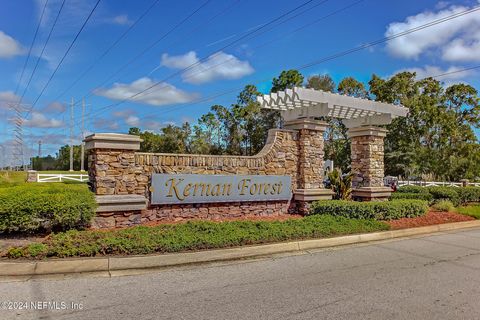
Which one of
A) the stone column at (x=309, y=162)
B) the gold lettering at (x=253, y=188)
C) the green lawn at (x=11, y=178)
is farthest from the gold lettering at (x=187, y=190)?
the green lawn at (x=11, y=178)

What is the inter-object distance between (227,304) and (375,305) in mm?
1837

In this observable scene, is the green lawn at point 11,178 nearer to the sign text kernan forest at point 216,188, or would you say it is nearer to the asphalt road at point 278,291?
the sign text kernan forest at point 216,188

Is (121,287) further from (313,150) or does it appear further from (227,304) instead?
(313,150)

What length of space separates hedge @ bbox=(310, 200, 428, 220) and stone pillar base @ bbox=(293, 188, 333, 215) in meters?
0.20

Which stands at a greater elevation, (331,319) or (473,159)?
(473,159)

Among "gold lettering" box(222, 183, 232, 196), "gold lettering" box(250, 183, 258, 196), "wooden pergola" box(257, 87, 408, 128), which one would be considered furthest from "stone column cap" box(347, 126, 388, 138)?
"gold lettering" box(222, 183, 232, 196)

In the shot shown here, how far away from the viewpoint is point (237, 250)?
7.31m

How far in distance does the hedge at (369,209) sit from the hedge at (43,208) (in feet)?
21.4

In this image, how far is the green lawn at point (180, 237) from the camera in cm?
638

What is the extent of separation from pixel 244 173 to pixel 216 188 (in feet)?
3.63

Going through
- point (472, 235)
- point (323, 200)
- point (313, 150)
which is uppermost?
point (313, 150)

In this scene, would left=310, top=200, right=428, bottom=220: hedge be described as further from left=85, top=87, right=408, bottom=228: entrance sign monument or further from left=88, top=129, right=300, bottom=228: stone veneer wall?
left=88, top=129, right=300, bottom=228: stone veneer wall

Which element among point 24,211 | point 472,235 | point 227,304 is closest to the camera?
point 227,304

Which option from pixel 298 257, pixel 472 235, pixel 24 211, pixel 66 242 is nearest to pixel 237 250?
pixel 298 257
